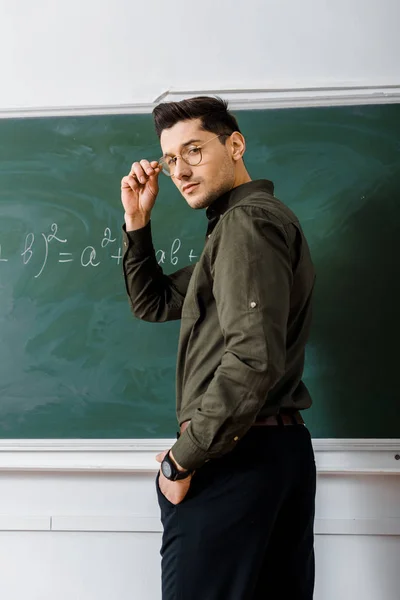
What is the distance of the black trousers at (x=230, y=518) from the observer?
4.17ft

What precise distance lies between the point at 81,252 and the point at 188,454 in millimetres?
1006

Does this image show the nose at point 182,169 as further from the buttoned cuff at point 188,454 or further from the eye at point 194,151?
the buttoned cuff at point 188,454

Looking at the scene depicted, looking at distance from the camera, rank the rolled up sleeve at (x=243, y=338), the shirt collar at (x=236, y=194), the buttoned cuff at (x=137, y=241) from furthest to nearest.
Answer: the buttoned cuff at (x=137, y=241) < the shirt collar at (x=236, y=194) < the rolled up sleeve at (x=243, y=338)

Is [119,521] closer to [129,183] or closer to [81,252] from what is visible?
[81,252]

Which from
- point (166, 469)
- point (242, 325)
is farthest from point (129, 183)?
point (166, 469)

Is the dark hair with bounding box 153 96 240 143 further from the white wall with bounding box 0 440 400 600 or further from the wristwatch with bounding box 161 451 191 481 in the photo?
Result: the white wall with bounding box 0 440 400 600

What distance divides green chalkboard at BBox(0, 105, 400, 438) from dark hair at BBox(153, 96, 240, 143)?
1.75 feet

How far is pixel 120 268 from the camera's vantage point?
204cm

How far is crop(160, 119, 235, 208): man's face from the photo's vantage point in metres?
1.46

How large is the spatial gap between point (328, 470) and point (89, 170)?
3.98 feet

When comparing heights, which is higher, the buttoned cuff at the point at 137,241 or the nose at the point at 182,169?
the nose at the point at 182,169

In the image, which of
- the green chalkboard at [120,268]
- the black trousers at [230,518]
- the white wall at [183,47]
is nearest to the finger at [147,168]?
the green chalkboard at [120,268]

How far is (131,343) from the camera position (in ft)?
6.66

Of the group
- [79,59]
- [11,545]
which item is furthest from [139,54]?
[11,545]
